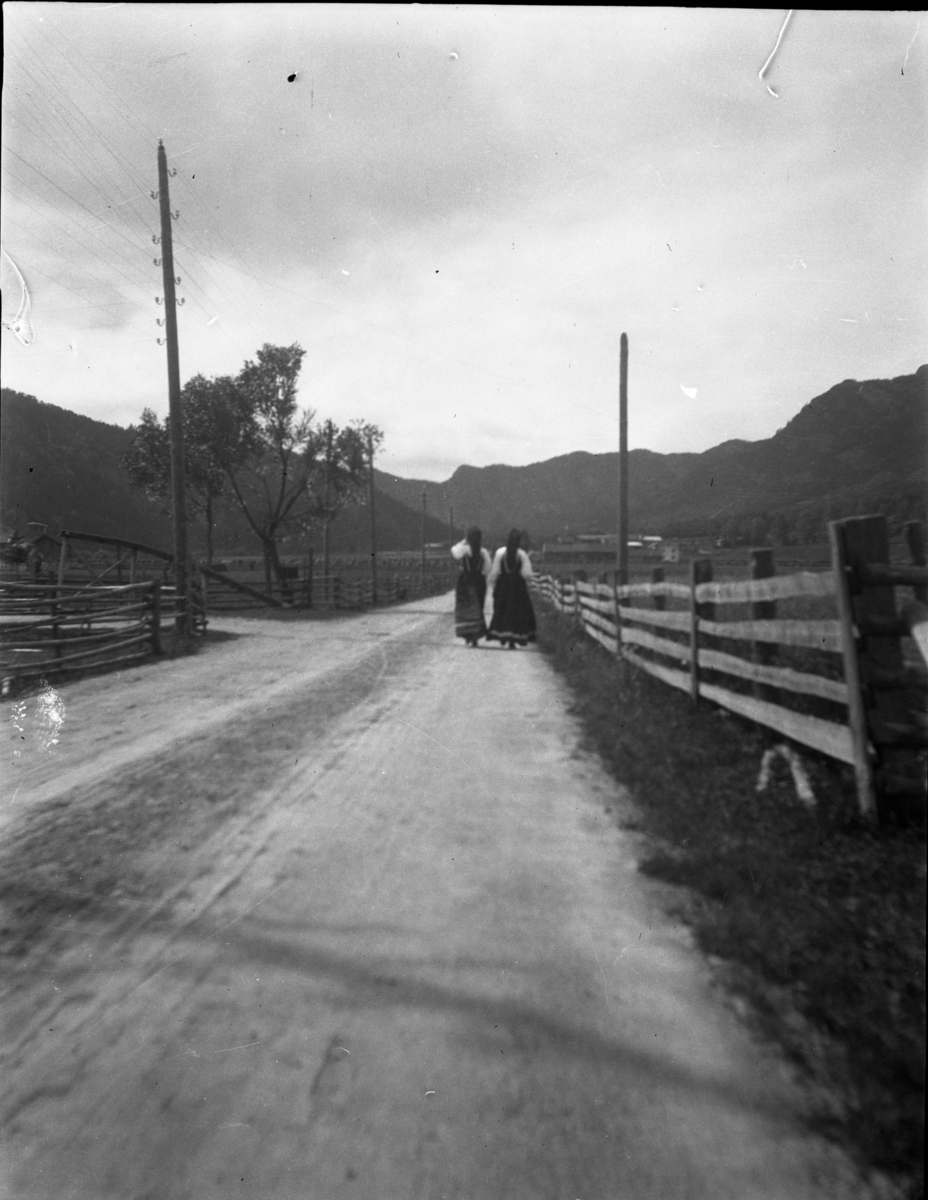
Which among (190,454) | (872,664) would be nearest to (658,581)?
(872,664)

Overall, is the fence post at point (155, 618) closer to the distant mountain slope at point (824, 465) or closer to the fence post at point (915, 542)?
the distant mountain slope at point (824, 465)

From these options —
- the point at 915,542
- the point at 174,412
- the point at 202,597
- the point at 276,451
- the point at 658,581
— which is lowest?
the point at 202,597

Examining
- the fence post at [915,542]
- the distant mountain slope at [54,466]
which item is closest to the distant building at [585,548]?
the distant mountain slope at [54,466]

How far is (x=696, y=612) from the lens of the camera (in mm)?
5539

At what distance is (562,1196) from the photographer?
1541mm

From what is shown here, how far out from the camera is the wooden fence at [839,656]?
2645mm

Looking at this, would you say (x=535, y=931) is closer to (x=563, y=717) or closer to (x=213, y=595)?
(x=563, y=717)

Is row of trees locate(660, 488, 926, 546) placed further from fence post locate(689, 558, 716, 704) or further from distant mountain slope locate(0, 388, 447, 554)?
distant mountain slope locate(0, 388, 447, 554)

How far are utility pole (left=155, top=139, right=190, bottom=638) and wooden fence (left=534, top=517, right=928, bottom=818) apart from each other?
338cm

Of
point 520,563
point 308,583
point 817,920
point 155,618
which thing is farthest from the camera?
point 308,583

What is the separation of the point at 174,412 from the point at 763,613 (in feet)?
20.1

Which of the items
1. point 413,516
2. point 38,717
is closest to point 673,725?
point 38,717

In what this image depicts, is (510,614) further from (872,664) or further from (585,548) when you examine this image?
(872,664)

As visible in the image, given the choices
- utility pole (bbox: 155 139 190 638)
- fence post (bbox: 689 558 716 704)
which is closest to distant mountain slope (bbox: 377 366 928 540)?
fence post (bbox: 689 558 716 704)
